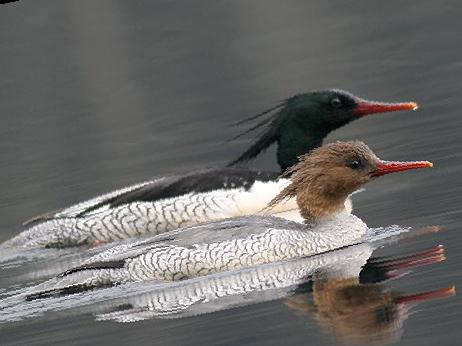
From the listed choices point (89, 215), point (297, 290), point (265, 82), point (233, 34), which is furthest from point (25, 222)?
point (233, 34)

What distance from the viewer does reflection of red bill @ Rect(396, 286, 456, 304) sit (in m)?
11.4

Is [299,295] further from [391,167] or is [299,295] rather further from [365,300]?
[391,167]

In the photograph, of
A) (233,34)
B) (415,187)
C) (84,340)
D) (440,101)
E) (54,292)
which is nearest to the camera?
(84,340)

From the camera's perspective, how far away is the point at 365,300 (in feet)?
38.7

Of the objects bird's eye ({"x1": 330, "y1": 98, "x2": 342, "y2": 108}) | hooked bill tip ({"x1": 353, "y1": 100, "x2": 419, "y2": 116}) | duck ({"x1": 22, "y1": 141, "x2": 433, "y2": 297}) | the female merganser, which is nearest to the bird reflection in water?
duck ({"x1": 22, "y1": 141, "x2": 433, "y2": 297})

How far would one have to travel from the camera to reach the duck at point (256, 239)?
13.4 meters

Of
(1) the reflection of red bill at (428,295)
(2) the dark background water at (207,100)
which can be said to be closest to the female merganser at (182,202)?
(2) the dark background water at (207,100)

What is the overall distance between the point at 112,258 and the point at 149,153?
682 centimetres

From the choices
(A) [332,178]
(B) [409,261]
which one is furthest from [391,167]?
(B) [409,261]

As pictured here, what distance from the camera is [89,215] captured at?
54.3ft

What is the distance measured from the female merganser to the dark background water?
67cm

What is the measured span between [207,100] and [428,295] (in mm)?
12494

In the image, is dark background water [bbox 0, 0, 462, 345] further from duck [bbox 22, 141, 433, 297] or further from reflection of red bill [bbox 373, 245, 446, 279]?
duck [bbox 22, 141, 433, 297]

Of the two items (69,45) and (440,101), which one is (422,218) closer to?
(440,101)
